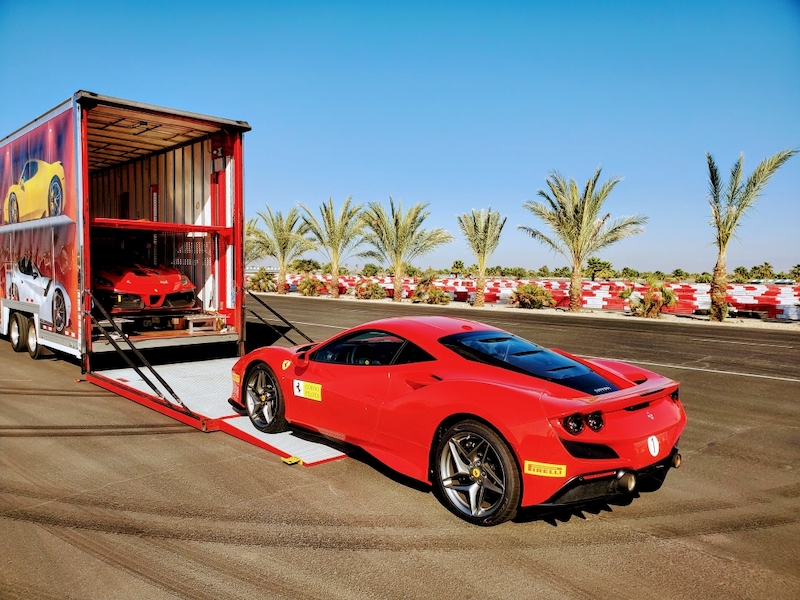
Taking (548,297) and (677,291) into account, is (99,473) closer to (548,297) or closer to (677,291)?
(548,297)

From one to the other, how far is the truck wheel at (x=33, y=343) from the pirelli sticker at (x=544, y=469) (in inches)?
365

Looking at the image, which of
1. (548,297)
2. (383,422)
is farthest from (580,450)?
(548,297)

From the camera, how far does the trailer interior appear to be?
891 centimetres

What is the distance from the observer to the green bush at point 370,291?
107 ft

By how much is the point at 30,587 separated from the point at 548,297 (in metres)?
25.2

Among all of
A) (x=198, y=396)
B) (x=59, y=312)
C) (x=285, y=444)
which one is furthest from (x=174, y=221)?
(x=285, y=444)

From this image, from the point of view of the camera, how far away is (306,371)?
5.52 m

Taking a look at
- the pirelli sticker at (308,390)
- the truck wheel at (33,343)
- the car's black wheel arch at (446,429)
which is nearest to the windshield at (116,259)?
the truck wheel at (33,343)

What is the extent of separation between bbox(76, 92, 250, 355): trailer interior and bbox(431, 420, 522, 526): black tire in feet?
18.6

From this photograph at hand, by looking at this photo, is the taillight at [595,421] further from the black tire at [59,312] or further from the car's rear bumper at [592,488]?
the black tire at [59,312]

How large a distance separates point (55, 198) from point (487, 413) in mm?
7685

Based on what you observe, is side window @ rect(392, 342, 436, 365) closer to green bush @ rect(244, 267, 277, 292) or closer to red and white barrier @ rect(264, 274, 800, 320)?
red and white barrier @ rect(264, 274, 800, 320)

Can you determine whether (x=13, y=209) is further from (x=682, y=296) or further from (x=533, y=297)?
(x=682, y=296)

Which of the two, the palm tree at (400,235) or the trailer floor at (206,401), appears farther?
the palm tree at (400,235)
